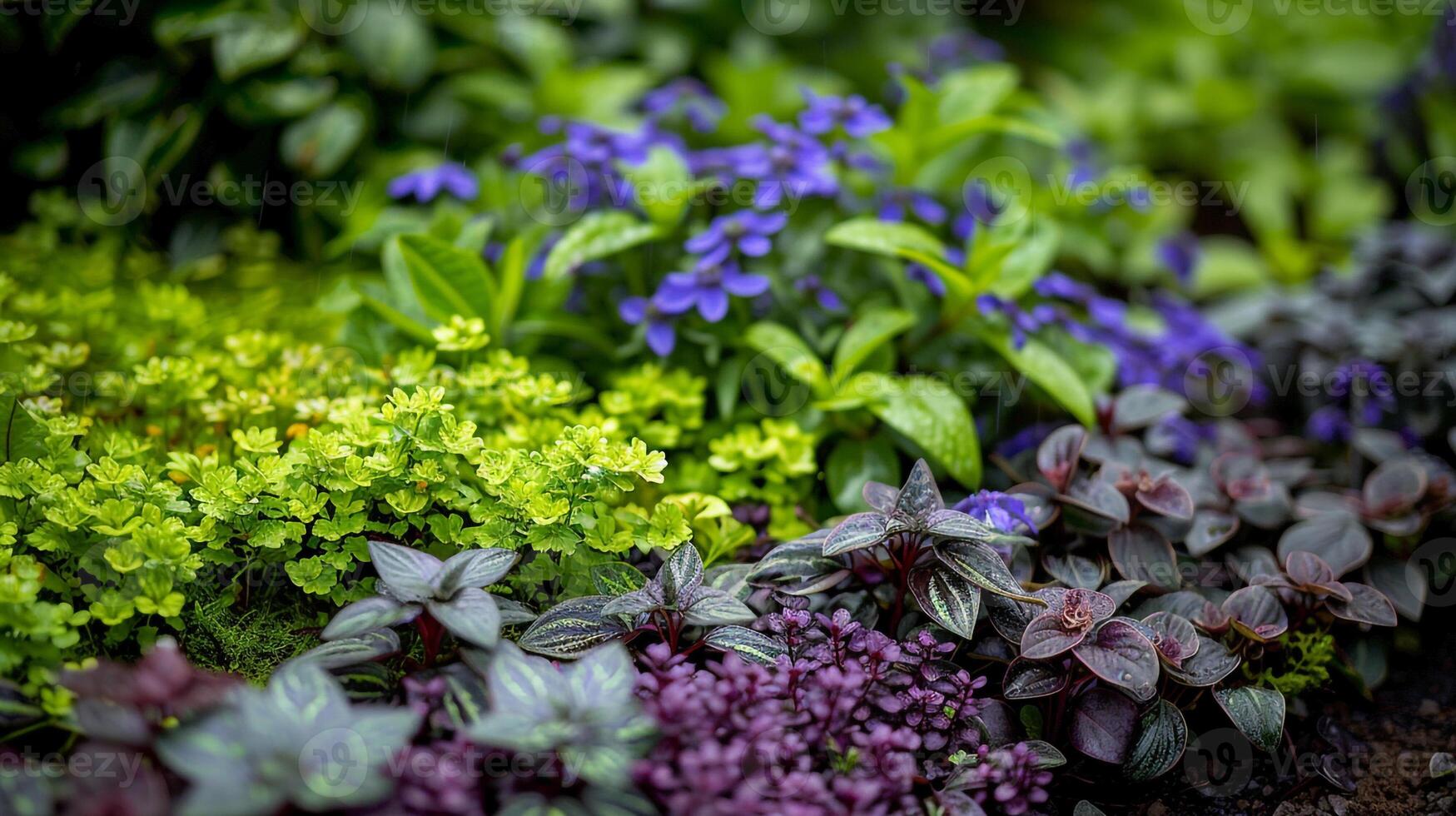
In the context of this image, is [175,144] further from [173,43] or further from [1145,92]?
[1145,92]

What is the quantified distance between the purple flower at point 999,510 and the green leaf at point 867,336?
1.50 ft

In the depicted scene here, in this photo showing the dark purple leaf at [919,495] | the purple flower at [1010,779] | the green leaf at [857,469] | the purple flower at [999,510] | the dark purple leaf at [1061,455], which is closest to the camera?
the purple flower at [1010,779]

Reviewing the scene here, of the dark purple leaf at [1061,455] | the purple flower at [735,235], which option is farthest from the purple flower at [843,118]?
the dark purple leaf at [1061,455]

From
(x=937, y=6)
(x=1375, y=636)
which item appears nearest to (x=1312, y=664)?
(x=1375, y=636)

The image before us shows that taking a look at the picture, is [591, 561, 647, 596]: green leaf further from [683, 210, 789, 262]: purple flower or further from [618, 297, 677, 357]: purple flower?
[683, 210, 789, 262]: purple flower

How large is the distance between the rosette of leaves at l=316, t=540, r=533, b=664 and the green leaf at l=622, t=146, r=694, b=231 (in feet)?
3.43

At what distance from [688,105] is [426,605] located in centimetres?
194

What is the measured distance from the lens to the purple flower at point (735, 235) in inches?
86.9

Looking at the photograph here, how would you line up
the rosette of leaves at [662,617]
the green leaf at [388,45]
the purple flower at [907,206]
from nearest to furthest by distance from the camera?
the rosette of leaves at [662,617], the purple flower at [907,206], the green leaf at [388,45]

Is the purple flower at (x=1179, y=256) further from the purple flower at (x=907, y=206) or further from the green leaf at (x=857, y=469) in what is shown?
the green leaf at (x=857, y=469)

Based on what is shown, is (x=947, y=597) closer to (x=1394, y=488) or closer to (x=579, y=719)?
(x=579, y=719)

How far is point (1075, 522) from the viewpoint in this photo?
2000 millimetres

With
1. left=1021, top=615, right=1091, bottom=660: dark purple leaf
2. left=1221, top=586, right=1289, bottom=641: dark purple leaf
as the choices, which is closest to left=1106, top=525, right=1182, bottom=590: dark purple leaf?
left=1221, top=586, right=1289, bottom=641: dark purple leaf

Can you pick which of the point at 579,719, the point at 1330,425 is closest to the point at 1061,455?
the point at 1330,425
